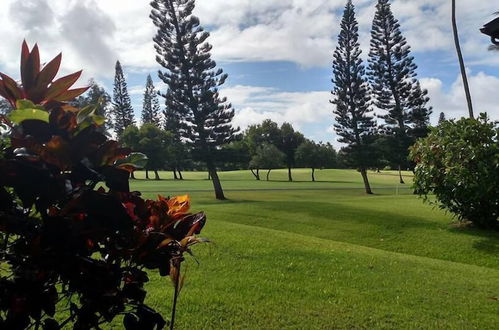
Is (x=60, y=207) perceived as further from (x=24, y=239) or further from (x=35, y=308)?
(x=35, y=308)

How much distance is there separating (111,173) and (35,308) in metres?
0.36

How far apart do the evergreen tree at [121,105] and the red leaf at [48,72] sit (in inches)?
2021

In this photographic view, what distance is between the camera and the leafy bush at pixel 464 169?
9523 mm

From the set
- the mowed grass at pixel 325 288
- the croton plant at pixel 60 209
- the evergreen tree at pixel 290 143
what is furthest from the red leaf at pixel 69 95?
the evergreen tree at pixel 290 143

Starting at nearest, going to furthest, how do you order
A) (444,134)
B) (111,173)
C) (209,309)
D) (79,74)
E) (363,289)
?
(111,173) < (79,74) < (209,309) < (363,289) < (444,134)

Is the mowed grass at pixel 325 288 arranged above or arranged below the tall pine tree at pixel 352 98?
below

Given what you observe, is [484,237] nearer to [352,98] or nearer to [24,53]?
[24,53]

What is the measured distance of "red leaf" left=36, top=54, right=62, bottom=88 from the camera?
1156 mm

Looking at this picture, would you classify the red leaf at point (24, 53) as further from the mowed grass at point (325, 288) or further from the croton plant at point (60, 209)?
the mowed grass at point (325, 288)

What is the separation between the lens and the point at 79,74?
1.22 m

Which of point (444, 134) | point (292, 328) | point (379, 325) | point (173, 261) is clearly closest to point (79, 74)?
point (173, 261)

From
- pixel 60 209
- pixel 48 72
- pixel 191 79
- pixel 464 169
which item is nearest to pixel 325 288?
pixel 60 209

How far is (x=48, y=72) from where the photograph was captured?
3.82 feet

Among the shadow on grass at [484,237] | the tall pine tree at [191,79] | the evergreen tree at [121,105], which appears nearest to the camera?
the shadow on grass at [484,237]
